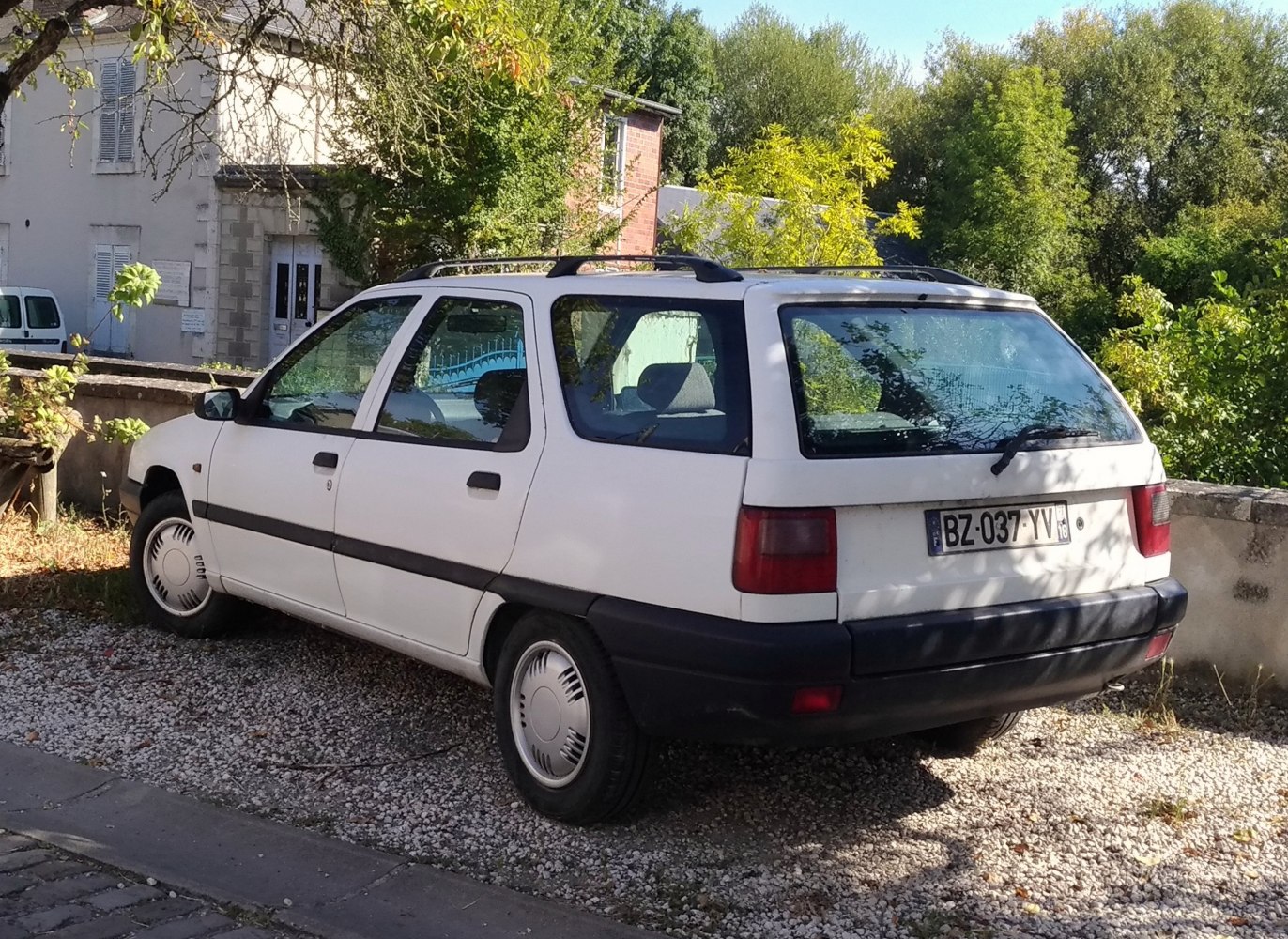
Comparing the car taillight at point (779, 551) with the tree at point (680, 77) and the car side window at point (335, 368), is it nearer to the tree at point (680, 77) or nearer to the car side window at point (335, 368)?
the car side window at point (335, 368)

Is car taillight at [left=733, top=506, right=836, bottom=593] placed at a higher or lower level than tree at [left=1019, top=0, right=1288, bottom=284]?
lower

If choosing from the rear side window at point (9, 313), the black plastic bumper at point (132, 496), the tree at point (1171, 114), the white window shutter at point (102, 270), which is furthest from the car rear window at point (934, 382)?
the tree at point (1171, 114)

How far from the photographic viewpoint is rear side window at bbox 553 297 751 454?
13.3ft

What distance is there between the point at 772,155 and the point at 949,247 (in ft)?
93.6

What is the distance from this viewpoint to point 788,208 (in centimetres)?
1834

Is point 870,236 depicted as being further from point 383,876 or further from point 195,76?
point 383,876

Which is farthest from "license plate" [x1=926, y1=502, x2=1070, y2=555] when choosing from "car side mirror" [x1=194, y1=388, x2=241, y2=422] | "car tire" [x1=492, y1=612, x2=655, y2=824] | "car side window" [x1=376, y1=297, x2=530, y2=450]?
"car side mirror" [x1=194, y1=388, x2=241, y2=422]

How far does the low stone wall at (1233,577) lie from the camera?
588cm

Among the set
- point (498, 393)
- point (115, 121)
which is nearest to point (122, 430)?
point (498, 393)

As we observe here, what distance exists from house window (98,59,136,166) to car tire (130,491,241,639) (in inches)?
849

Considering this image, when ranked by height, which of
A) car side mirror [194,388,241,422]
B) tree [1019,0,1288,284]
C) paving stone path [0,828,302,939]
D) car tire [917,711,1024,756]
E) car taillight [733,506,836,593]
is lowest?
paving stone path [0,828,302,939]

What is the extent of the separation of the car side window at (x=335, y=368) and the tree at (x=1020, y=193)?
1554 inches

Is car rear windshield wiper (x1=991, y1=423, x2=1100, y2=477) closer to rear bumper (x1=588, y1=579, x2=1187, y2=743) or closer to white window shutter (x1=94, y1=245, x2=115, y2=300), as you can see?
rear bumper (x1=588, y1=579, x2=1187, y2=743)

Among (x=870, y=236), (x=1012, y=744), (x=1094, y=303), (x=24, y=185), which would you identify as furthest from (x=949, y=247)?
(x=1012, y=744)
